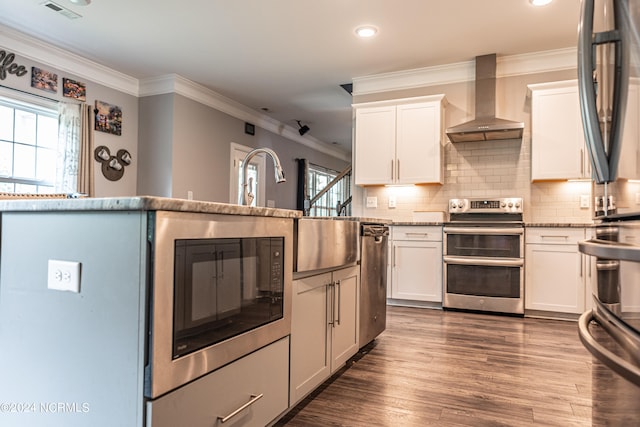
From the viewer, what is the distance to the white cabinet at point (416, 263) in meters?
4.31

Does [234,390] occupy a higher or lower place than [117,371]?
lower

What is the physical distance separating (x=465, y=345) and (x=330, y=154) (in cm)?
675

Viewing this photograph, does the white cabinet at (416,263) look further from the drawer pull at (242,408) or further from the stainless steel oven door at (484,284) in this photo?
the drawer pull at (242,408)

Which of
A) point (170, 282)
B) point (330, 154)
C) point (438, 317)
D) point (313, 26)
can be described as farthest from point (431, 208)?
point (330, 154)

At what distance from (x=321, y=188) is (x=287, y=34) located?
17.6 feet

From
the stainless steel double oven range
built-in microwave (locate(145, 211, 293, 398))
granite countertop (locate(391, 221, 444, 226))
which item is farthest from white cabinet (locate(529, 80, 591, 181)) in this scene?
built-in microwave (locate(145, 211, 293, 398))

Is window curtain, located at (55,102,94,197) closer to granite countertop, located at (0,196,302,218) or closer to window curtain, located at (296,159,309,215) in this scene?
granite countertop, located at (0,196,302,218)

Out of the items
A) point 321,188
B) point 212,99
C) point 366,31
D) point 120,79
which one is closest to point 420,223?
point 366,31

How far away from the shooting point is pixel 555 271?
386cm

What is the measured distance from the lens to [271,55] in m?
4.39

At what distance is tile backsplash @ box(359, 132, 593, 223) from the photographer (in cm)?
418

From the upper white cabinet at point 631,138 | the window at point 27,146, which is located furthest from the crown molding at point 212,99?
the upper white cabinet at point 631,138

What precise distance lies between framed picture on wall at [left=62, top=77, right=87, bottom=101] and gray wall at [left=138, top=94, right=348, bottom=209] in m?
0.75

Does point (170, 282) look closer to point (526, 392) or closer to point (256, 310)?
point (256, 310)
